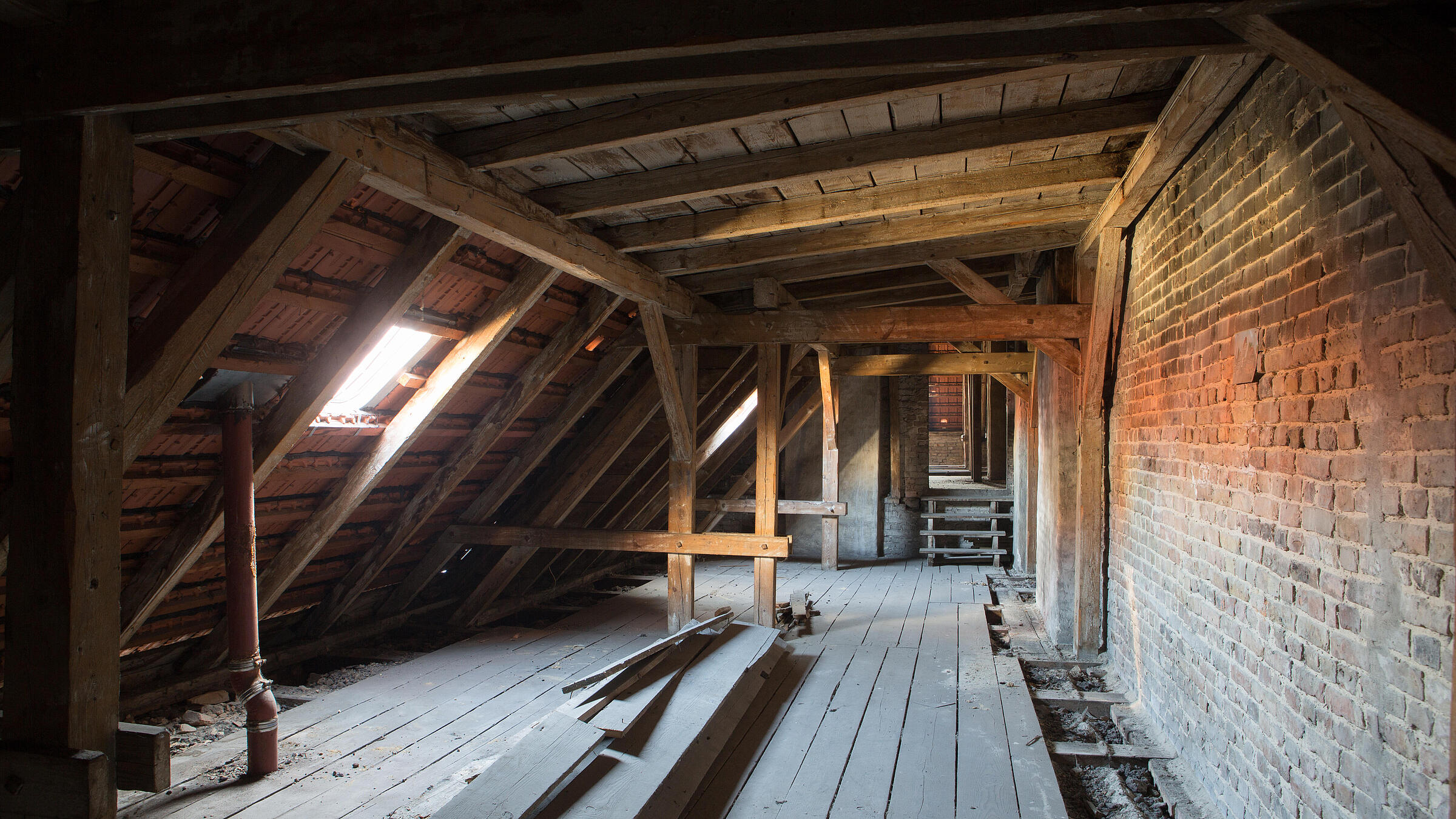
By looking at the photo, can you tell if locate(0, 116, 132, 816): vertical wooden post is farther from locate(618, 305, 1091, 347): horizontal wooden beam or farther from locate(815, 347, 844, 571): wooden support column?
locate(815, 347, 844, 571): wooden support column

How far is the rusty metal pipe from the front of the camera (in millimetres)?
3242

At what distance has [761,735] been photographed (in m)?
3.85

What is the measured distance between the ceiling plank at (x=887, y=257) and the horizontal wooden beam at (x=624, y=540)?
1630 mm

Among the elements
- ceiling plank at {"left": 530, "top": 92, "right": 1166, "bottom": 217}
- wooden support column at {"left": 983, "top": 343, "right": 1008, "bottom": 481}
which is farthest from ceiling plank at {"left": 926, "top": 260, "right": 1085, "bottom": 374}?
wooden support column at {"left": 983, "top": 343, "right": 1008, "bottom": 481}

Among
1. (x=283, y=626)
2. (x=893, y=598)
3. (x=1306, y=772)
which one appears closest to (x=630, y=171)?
(x=1306, y=772)

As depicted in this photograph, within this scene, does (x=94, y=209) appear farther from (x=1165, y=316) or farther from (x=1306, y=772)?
(x=1165, y=316)

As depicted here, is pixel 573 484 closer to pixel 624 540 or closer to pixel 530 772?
pixel 624 540

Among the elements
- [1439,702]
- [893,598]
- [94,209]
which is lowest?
[893,598]

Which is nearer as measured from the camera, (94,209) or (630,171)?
(94,209)

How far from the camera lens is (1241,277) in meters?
2.80

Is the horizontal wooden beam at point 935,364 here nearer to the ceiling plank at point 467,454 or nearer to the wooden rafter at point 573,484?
the wooden rafter at point 573,484

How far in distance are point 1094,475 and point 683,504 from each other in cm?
254

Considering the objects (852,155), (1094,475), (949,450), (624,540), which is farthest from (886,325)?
(949,450)

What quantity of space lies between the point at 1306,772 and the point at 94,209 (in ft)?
10.7
